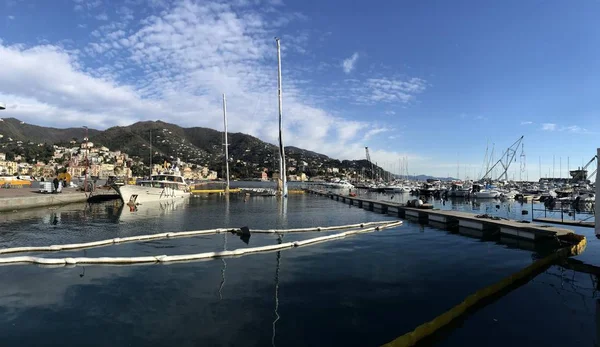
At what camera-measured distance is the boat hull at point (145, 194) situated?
46000mm

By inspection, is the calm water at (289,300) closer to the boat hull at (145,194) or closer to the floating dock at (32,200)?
the floating dock at (32,200)

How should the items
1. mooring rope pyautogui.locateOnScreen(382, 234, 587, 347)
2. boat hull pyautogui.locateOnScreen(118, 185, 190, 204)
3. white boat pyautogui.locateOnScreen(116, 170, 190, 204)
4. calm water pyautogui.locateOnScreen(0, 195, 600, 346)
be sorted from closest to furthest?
mooring rope pyautogui.locateOnScreen(382, 234, 587, 347) → calm water pyautogui.locateOnScreen(0, 195, 600, 346) → boat hull pyautogui.locateOnScreen(118, 185, 190, 204) → white boat pyautogui.locateOnScreen(116, 170, 190, 204)

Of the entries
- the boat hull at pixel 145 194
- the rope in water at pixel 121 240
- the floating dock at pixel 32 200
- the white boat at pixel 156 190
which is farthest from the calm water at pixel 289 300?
the white boat at pixel 156 190

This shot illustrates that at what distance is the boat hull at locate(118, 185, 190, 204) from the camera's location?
46.0 metres

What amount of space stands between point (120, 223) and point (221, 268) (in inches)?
710

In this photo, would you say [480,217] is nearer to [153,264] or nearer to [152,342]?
[153,264]

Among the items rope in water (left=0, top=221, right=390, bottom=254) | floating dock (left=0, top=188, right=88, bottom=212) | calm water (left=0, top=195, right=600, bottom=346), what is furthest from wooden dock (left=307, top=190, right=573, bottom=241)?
floating dock (left=0, top=188, right=88, bottom=212)

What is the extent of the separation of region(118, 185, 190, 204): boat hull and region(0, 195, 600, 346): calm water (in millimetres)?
27149

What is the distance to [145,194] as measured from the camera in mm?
49406

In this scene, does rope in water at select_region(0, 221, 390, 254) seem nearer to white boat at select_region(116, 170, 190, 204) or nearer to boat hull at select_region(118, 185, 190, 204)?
white boat at select_region(116, 170, 190, 204)

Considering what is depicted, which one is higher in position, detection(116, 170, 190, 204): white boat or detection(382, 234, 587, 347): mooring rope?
detection(116, 170, 190, 204): white boat

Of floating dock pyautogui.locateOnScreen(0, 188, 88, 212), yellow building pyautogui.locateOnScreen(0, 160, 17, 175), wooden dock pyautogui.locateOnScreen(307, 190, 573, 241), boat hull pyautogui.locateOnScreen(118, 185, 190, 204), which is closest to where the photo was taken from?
wooden dock pyautogui.locateOnScreen(307, 190, 573, 241)

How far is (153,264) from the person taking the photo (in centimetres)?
1540

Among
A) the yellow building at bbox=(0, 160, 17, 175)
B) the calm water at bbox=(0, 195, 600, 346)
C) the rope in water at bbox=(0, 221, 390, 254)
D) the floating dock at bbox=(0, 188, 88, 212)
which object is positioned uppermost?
the yellow building at bbox=(0, 160, 17, 175)
